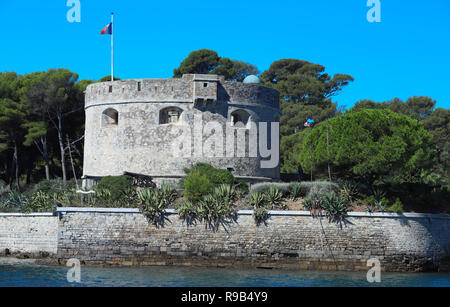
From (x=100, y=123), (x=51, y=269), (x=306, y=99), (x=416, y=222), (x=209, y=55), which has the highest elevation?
(x=209, y=55)

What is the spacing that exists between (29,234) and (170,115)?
823 centimetres

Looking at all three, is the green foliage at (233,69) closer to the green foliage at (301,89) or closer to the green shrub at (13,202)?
the green foliage at (301,89)

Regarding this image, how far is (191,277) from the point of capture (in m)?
19.6

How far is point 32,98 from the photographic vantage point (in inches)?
1291

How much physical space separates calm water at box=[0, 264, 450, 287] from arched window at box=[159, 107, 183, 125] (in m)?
8.45

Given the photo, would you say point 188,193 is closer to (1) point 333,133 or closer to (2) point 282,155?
(1) point 333,133

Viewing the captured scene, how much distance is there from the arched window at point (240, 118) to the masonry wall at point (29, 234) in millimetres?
9874

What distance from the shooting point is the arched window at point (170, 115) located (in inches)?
1105

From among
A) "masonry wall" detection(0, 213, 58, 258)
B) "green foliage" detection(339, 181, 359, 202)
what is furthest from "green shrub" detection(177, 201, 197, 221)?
"green foliage" detection(339, 181, 359, 202)

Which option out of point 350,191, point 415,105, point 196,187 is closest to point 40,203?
point 196,187

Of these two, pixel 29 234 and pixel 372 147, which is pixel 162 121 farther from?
pixel 372 147

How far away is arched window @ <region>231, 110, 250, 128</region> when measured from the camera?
2909 centimetres

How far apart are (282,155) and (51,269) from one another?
19826 mm

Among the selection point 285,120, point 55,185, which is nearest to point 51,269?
point 55,185
